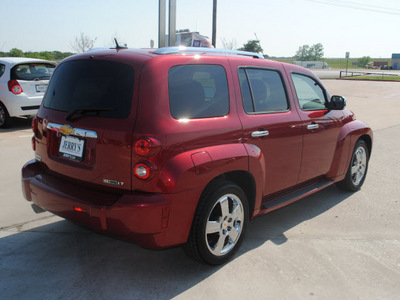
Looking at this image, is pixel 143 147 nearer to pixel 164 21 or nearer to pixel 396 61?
pixel 164 21

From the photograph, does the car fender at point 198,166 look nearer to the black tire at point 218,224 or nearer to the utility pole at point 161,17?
the black tire at point 218,224

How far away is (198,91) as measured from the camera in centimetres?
303

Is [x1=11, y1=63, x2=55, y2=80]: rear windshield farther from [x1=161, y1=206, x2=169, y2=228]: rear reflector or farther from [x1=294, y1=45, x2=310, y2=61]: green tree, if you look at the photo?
[x1=294, y1=45, x2=310, y2=61]: green tree

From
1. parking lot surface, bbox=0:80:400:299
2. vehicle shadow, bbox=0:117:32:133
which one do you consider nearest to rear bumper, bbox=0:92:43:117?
vehicle shadow, bbox=0:117:32:133

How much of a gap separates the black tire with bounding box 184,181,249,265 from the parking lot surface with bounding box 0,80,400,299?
156 mm

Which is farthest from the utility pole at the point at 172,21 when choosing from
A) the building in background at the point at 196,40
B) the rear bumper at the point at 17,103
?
the rear bumper at the point at 17,103

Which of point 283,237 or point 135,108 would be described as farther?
point 283,237

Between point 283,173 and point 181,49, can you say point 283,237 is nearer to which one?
point 283,173

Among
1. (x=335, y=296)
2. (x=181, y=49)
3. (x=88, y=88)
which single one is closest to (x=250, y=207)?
(x=335, y=296)

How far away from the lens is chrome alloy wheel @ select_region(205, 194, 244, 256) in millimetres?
3086

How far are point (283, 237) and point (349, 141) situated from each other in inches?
66.0

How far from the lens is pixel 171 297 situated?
2785mm

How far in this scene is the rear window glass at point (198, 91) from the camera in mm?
2861

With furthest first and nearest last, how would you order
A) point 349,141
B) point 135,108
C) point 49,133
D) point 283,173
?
point 349,141 → point 283,173 → point 49,133 → point 135,108
